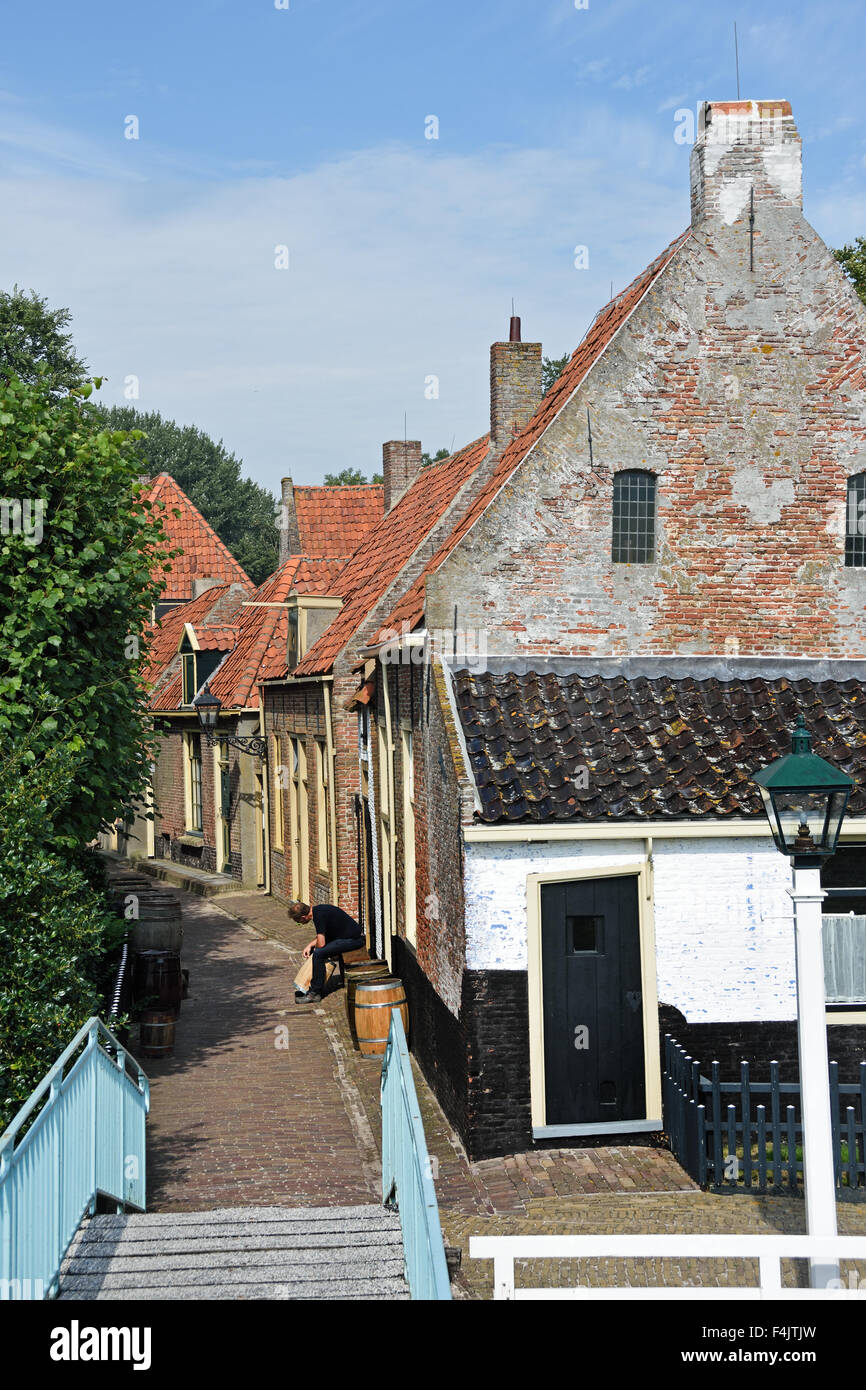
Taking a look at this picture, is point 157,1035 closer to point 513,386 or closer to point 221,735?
point 513,386

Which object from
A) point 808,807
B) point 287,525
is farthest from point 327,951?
point 287,525

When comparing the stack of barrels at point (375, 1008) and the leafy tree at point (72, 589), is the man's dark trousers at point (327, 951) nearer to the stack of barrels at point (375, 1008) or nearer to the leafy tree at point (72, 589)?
the stack of barrels at point (375, 1008)

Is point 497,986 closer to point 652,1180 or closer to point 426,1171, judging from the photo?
point 652,1180

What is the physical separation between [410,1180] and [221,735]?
23.6 meters

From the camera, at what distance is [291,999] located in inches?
727

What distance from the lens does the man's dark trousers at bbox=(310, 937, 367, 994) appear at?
18.0 meters

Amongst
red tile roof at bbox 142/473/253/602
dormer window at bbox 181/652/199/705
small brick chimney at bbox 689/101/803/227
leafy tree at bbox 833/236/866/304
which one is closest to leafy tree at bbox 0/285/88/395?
red tile roof at bbox 142/473/253/602

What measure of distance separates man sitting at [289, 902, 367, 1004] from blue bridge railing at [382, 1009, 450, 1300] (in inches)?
309

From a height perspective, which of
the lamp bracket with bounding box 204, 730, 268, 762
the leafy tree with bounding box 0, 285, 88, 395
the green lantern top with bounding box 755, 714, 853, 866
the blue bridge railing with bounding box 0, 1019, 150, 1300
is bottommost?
the blue bridge railing with bounding box 0, 1019, 150, 1300

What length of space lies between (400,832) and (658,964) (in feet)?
18.3

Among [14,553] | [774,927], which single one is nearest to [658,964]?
[774,927]

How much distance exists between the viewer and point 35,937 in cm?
989

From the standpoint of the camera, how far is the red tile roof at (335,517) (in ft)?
89.0

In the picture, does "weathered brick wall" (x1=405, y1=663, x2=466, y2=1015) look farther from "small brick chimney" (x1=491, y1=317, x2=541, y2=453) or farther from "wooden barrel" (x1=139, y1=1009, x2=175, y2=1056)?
"small brick chimney" (x1=491, y1=317, x2=541, y2=453)
